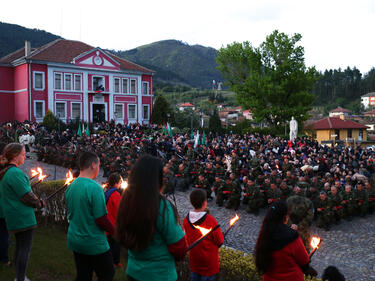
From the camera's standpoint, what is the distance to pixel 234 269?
176 inches

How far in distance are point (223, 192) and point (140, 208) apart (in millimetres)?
9901

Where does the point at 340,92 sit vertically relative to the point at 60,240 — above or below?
above

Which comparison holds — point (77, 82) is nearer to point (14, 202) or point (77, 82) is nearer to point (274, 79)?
point (274, 79)

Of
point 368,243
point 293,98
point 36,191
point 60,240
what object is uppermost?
point 293,98

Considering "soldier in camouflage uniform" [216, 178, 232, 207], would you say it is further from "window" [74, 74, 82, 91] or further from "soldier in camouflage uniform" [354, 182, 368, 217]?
"window" [74, 74, 82, 91]

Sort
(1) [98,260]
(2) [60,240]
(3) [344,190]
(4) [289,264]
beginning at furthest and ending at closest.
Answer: (3) [344,190] → (2) [60,240] → (1) [98,260] → (4) [289,264]

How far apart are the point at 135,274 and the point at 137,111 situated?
41.2 metres

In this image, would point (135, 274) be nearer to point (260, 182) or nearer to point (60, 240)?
point (60, 240)

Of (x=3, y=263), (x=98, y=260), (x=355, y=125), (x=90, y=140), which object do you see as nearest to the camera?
(x=98, y=260)

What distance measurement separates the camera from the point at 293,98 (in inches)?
1599

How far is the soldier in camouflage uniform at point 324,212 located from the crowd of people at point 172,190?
3cm

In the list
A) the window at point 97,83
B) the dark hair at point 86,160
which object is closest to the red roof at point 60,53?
the window at point 97,83

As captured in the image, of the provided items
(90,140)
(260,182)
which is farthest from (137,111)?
(260,182)

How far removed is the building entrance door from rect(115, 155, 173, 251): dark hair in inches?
1532
